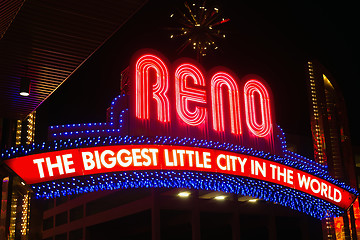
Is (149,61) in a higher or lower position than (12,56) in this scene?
higher

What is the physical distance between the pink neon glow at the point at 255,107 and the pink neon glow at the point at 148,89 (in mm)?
2519

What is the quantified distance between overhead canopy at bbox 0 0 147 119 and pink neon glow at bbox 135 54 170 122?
2.14m

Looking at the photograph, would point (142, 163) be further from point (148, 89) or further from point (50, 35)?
point (50, 35)

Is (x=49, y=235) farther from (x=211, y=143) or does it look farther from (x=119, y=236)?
(x=211, y=143)

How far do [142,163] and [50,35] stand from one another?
345 centimetres

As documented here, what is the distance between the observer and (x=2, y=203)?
31.9 ft

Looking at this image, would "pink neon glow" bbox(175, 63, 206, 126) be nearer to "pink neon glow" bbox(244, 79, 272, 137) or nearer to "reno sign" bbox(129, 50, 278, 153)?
"reno sign" bbox(129, 50, 278, 153)

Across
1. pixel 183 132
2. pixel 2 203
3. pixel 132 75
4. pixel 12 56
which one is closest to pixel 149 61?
pixel 132 75

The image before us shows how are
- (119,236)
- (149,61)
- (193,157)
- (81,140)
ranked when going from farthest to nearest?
(119,236), (149,61), (193,157), (81,140)

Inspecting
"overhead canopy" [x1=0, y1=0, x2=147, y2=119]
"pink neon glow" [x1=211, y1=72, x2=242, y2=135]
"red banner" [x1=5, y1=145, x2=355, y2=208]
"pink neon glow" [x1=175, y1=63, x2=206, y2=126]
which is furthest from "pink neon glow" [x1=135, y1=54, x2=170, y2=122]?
"overhead canopy" [x1=0, y1=0, x2=147, y2=119]

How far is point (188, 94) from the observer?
38.9 ft

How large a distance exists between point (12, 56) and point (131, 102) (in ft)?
10.6

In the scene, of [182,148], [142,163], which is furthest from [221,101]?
[142,163]

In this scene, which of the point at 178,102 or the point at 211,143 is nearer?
the point at 211,143
